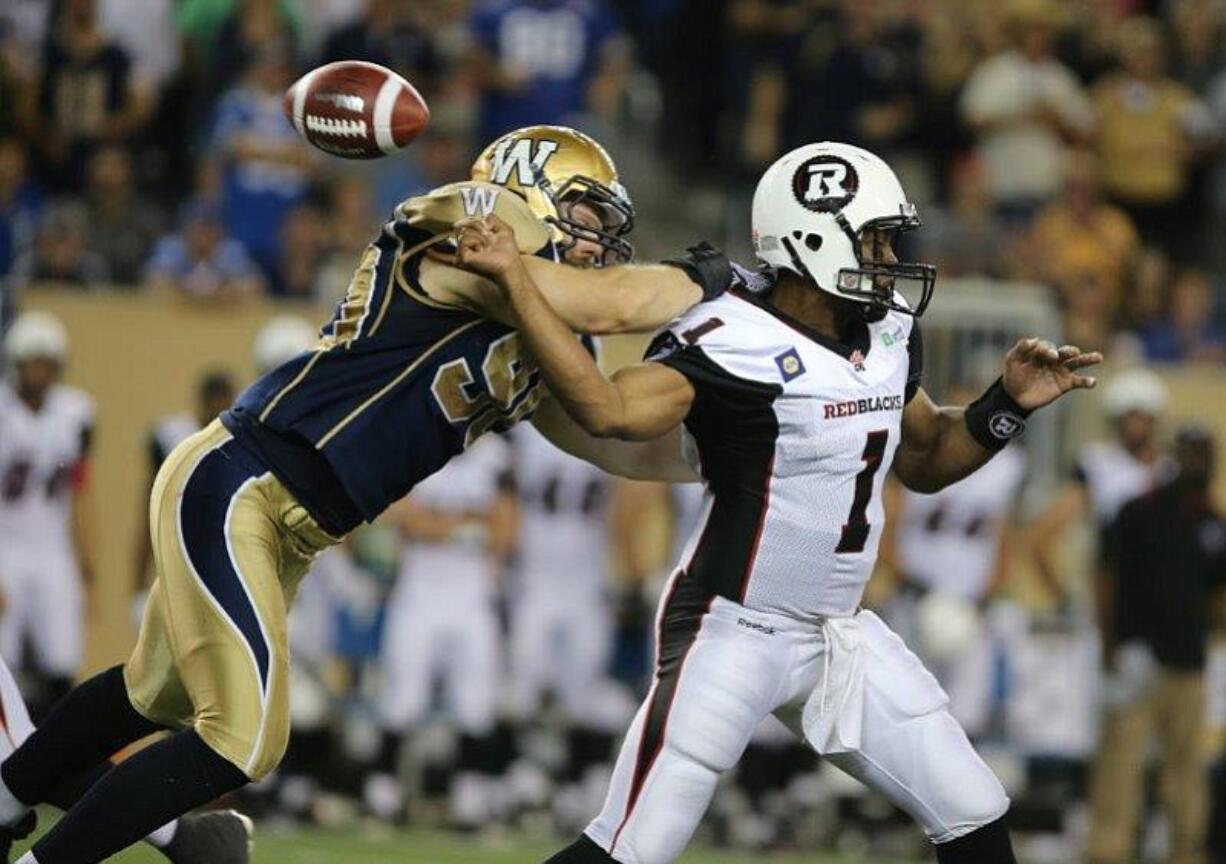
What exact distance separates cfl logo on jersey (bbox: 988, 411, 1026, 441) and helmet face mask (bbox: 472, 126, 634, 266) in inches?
34.0

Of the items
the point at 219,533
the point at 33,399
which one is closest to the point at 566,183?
the point at 219,533

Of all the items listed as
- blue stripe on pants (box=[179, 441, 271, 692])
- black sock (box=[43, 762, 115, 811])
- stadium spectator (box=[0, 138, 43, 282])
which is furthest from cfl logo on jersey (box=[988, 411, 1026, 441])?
stadium spectator (box=[0, 138, 43, 282])

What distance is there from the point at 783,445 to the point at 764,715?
0.55 meters

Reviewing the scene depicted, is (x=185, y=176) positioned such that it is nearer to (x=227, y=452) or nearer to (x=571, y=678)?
(x=571, y=678)

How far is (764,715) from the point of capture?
514 centimetres

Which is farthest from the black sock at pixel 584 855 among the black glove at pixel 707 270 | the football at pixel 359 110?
the football at pixel 359 110

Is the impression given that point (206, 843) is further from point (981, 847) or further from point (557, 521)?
point (557, 521)

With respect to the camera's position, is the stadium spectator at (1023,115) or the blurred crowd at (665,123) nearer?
the blurred crowd at (665,123)

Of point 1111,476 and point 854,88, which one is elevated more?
point 854,88

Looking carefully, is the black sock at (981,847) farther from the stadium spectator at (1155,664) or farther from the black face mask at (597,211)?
the stadium spectator at (1155,664)

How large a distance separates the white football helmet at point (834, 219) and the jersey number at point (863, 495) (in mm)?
286

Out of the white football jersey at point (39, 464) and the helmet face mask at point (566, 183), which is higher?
the helmet face mask at point (566, 183)

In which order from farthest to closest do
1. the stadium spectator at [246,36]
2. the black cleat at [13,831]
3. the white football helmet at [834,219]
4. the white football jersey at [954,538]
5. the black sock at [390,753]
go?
the stadium spectator at [246,36], the white football jersey at [954,538], the black sock at [390,753], the black cleat at [13,831], the white football helmet at [834,219]

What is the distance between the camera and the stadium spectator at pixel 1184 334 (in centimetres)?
1186
